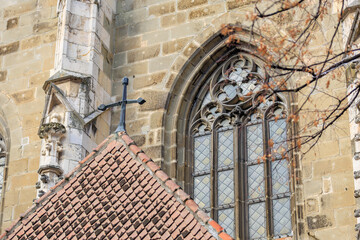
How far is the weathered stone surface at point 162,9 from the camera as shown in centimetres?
1617

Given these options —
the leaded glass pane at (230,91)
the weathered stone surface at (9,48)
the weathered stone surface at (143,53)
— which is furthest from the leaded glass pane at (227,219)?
the weathered stone surface at (9,48)

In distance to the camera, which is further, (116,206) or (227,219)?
(227,219)

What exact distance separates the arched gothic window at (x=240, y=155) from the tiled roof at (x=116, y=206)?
99.2 inches

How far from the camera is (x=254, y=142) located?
1475cm

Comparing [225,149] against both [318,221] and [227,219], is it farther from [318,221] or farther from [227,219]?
[318,221]

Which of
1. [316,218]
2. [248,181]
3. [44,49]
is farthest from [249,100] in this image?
[44,49]

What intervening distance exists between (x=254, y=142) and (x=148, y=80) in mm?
2010

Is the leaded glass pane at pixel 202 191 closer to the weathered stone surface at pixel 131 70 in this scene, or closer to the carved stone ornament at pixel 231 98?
the carved stone ornament at pixel 231 98

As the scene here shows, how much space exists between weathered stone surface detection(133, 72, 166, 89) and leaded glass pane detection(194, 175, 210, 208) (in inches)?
67.1

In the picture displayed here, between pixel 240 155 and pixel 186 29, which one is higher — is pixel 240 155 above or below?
below

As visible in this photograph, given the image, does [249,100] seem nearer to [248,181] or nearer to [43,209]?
[248,181]

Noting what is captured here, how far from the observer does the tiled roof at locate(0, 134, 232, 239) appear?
35.7 ft

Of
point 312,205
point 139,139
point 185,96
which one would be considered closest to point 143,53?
point 185,96

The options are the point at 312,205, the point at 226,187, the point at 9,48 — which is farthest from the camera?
the point at 9,48
